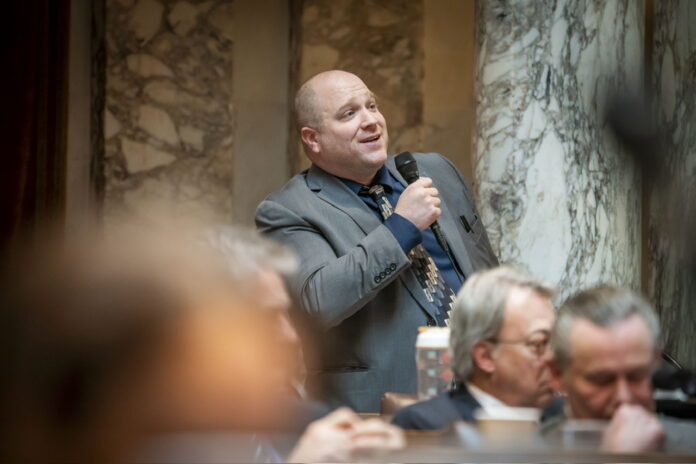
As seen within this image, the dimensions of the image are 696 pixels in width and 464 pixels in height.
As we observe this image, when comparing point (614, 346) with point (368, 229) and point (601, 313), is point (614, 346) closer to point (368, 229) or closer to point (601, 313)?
point (601, 313)

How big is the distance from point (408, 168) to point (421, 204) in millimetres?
276

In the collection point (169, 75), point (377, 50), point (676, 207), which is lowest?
point (676, 207)

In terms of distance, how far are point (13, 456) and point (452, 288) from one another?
1.65 metres

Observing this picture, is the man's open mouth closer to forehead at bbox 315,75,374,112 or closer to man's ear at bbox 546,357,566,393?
forehead at bbox 315,75,374,112

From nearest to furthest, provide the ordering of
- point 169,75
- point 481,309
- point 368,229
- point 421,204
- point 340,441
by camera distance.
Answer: point 340,441
point 481,309
point 421,204
point 368,229
point 169,75

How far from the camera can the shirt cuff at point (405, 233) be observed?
229cm

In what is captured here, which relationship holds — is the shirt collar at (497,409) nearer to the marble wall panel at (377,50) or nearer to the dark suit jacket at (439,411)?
the dark suit jacket at (439,411)

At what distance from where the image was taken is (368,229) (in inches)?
97.7

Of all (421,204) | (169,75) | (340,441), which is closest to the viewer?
(340,441)

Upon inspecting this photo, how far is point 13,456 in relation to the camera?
677 millimetres

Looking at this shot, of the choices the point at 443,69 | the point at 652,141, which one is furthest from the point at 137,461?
the point at 443,69

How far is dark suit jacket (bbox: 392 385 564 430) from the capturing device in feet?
3.48

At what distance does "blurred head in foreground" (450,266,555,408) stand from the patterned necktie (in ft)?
2.48

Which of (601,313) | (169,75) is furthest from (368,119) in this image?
(169,75)
